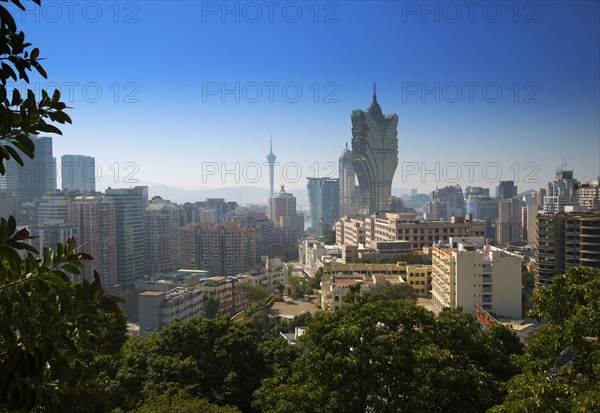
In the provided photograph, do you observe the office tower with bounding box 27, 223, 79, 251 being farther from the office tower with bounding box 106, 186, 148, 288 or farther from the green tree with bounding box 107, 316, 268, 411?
the green tree with bounding box 107, 316, 268, 411

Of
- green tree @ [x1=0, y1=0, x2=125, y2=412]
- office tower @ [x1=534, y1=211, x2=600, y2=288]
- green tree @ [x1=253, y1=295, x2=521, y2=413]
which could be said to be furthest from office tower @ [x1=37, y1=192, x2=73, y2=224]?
green tree @ [x1=0, y1=0, x2=125, y2=412]

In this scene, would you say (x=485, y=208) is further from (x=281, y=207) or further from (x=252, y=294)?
(x=252, y=294)

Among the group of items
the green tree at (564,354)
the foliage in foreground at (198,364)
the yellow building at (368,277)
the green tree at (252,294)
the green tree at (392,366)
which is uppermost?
the green tree at (564,354)

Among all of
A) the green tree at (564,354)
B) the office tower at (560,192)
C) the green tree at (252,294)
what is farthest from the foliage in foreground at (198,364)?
the office tower at (560,192)

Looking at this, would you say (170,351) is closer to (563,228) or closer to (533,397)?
→ (533,397)

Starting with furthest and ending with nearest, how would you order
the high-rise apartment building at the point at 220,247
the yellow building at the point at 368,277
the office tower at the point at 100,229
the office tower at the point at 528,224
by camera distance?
the office tower at the point at 528,224 → the high-rise apartment building at the point at 220,247 → the office tower at the point at 100,229 → the yellow building at the point at 368,277

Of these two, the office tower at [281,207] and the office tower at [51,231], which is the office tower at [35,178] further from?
the office tower at [281,207]

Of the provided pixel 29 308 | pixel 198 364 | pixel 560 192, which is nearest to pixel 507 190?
pixel 560 192

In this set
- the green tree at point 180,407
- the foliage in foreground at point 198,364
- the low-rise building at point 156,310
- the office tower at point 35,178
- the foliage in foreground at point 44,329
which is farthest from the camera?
the office tower at point 35,178
